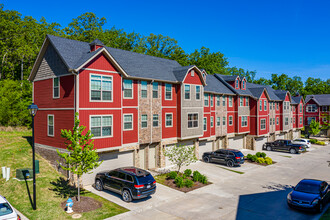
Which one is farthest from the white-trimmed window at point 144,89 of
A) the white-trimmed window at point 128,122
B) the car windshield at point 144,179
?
the car windshield at point 144,179

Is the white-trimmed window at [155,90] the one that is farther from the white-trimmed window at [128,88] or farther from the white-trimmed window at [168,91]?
the white-trimmed window at [128,88]

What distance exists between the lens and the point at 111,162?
2195 centimetres

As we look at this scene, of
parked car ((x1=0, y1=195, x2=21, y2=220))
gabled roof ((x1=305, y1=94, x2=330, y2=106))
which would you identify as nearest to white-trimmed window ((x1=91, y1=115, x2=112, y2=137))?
parked car ((x1=0, y1=195, x2=21, y2=220))

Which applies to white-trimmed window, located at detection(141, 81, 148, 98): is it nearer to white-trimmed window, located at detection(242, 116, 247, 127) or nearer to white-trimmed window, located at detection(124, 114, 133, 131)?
white-trimmed window, located at detection(124, 114, 133, 131)

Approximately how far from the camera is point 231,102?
38.5 meters

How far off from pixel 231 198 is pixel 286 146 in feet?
84.5

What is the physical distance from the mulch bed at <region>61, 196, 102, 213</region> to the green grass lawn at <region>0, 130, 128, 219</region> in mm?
333

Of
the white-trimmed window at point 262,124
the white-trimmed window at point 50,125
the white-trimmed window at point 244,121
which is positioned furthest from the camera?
the white-trimmed window at point 262,124

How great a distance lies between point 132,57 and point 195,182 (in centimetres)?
1463

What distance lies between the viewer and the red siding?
19406 millimetres

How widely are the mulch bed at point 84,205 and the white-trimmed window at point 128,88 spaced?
9.75 meters

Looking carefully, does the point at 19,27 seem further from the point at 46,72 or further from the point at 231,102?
the point at 231,102

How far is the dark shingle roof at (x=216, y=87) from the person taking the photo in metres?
34.2

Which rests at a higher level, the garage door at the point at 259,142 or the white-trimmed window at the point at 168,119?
the white-trimmed window at the point at 168,119
